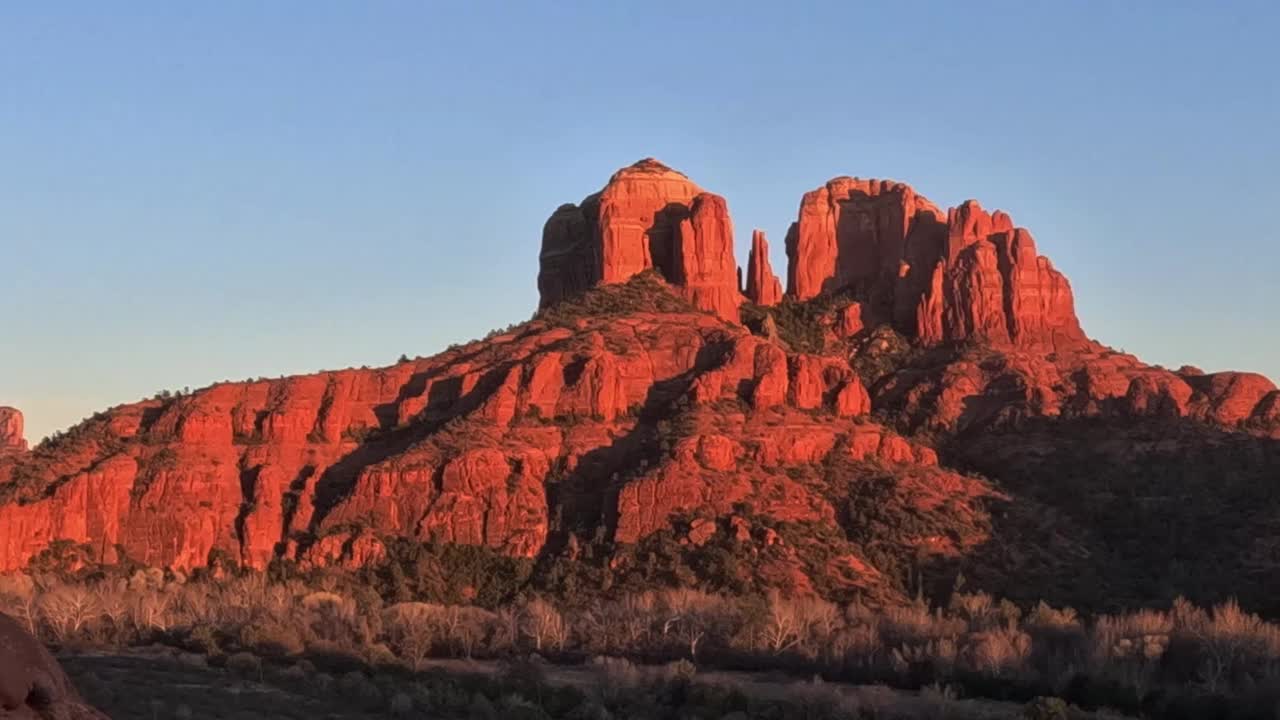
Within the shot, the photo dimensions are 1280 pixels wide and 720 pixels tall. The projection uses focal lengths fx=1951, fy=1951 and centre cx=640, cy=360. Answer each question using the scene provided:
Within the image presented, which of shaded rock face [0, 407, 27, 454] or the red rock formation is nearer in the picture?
the red rock formation

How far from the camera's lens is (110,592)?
278 ft

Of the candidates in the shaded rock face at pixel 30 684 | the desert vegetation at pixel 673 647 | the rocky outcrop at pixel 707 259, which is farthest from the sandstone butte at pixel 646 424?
the shaded rock face at pixel 30 684

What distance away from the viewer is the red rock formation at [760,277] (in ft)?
436

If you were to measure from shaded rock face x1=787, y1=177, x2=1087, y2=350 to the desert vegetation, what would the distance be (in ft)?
125

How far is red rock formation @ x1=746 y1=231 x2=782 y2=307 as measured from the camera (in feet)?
436

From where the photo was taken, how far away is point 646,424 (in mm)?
105500

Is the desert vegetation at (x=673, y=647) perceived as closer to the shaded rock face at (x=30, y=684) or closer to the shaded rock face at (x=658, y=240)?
the shaded rock face at (x=30, y=684)

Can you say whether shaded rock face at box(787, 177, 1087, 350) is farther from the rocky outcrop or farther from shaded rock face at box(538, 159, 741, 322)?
the rocky outcrop

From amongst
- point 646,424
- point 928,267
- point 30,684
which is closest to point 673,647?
point 646,424

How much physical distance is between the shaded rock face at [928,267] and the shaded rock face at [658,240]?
36.1 ft

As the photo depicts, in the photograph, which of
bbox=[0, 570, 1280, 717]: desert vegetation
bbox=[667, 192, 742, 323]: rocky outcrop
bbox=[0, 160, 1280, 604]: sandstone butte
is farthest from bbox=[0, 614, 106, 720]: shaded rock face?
bbox=[667, 192, 742, 323]: rocky outcrop

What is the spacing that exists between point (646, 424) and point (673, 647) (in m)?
31.0

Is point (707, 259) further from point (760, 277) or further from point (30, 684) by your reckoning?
point (30, 684)

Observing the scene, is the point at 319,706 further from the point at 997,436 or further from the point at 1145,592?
Result: the point at 997,436
